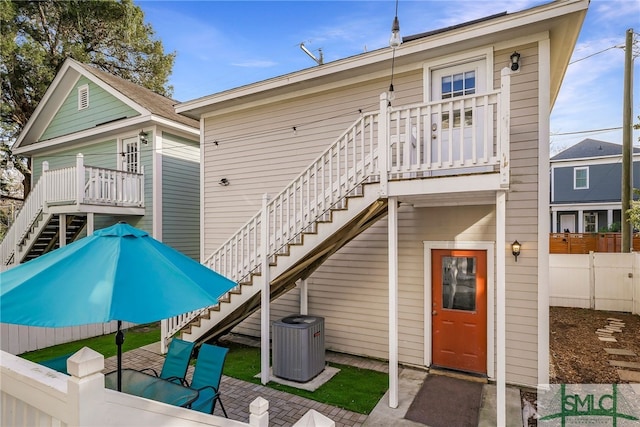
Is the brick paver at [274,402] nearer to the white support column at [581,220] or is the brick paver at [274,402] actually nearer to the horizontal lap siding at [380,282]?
the horizontal lap siding at [380,282]

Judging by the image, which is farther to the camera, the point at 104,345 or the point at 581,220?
the point at 581,220

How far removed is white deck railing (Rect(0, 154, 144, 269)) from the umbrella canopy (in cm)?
686

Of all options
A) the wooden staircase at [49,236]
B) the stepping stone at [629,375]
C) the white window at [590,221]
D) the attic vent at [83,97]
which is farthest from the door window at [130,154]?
the white window at [590,221]

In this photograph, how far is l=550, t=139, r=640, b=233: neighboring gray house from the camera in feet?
A: 63.7

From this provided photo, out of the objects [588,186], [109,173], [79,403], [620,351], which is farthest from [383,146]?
[588,186]

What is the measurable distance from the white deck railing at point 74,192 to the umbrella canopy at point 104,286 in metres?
6.86

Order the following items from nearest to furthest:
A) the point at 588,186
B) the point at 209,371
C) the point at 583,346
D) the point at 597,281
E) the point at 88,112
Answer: the point at 209,371 → the point at 583,346 → the point at 597,281 → the point at 88,112 → the point at 588,186

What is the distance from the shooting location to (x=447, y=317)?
5598 millimetres

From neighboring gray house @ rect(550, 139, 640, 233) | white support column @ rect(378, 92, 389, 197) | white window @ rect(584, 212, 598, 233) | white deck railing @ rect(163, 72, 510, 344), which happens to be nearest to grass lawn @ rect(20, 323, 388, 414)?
white deck railing @ rect(163, 72, 510, 344)

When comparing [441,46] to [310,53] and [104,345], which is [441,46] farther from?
[104,345]

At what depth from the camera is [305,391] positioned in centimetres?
493

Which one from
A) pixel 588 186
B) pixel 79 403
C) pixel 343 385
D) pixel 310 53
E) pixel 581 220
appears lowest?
pixel 343 385

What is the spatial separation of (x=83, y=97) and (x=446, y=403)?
13.5 meters

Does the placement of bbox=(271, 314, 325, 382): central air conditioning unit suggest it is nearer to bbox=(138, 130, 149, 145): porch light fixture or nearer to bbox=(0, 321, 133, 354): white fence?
bbox=(0, 321, 133, 354): white fence
